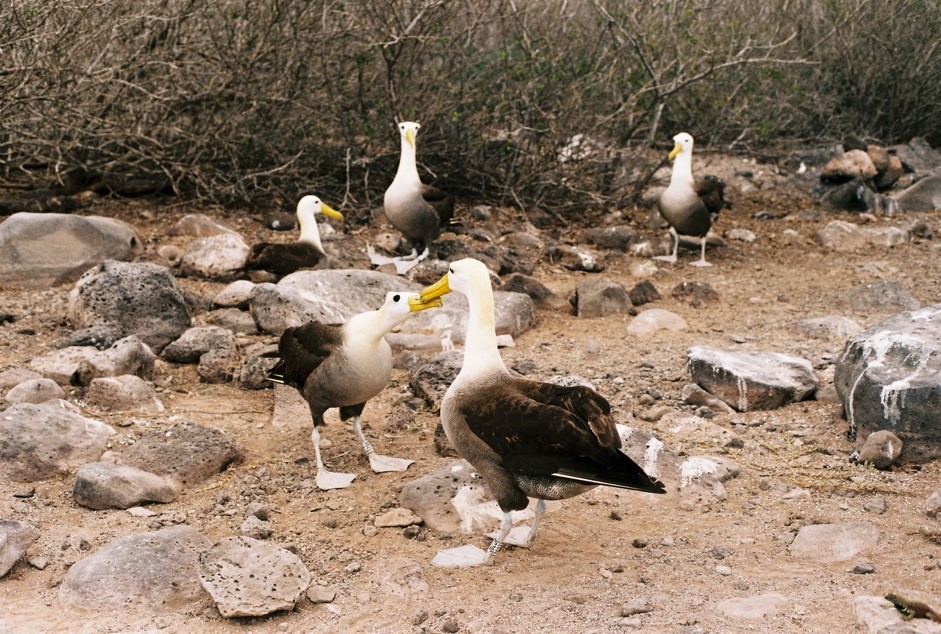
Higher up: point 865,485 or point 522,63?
point 522,63

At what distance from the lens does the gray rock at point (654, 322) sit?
303 inches

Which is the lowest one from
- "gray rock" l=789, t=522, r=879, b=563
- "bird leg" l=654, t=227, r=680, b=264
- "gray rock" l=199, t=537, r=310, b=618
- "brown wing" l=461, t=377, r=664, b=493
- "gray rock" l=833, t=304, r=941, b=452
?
"bird leg" l=654, t=227, r=680, b=264

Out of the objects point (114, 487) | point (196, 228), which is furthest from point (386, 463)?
point (196, 228)

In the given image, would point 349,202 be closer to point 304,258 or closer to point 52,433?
point 304,258

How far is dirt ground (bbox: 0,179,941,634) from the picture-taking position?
3.88 metres

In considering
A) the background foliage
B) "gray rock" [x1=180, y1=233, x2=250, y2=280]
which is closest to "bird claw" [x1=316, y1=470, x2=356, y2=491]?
"gray rock" [x1=180, y1=233, x2=250, y2=280]

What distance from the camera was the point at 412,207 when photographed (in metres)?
9.27

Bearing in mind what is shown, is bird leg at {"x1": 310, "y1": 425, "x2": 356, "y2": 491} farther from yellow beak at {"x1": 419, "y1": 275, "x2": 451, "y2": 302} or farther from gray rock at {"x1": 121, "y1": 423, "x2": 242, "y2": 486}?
yellow beak at {"x1": 419, "y1": 275, "x2": 451, "y2": 302}

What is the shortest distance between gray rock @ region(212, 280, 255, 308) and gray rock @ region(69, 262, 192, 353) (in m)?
0.60

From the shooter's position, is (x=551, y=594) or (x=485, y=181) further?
(x=485, y=181)

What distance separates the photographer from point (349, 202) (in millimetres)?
10797

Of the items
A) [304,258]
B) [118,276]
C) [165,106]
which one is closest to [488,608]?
[118,276]

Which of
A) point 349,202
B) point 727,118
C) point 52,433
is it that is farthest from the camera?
point 727,118

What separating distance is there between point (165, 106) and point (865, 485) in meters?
7.52
